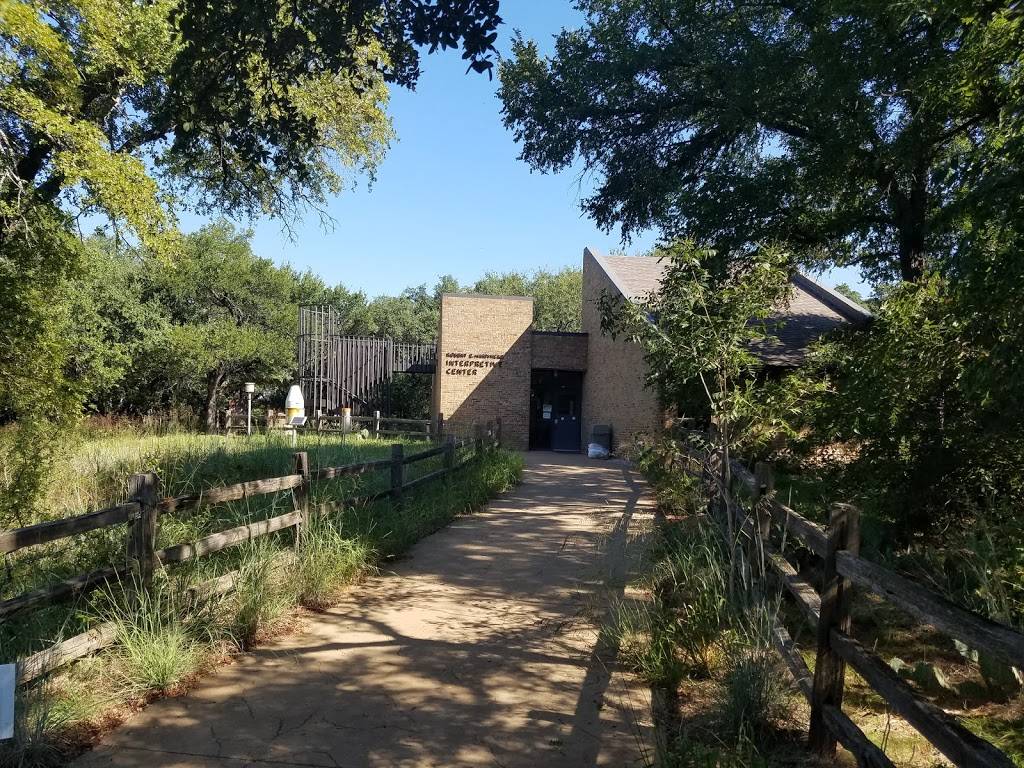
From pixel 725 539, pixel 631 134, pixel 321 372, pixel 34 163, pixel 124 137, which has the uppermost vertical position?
pixel 631 134

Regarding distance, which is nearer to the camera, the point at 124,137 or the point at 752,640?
the point at 752,640

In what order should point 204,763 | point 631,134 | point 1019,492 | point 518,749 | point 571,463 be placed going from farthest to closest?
1. point 571,463
2. point 631,134
3. point 1019,492
4. point 518,749
5. point 204,763

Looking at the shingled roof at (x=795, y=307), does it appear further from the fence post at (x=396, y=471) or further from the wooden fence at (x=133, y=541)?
the wooden fence at (x=133, y=541)

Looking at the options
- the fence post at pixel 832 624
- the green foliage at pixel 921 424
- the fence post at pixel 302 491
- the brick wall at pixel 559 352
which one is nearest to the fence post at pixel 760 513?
the fence post at pixel 832 624

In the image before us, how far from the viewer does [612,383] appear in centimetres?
2444

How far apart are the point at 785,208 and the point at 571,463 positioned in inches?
409

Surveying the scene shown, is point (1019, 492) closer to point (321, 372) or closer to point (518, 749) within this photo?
point (518, 749)

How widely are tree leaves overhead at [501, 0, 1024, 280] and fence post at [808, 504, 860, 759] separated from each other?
814 centimetres

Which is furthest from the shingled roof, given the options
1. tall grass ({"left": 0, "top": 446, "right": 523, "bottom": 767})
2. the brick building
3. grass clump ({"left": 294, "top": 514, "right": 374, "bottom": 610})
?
grass clump ({"left": 294, "top": 514, "right": 374, "bottom": 610})

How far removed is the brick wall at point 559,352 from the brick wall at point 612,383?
449mm

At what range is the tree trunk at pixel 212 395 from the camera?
3278 centimetres

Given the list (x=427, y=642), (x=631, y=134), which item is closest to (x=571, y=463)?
(x=631, y=134)

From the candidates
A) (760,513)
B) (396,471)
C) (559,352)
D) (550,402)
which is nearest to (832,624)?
(760,513)

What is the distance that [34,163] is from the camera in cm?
1125
